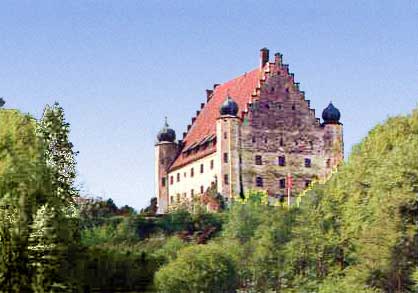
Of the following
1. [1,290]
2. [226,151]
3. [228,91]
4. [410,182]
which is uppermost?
[228,91]

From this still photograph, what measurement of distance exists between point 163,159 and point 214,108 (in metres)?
5.65

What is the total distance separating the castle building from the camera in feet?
277

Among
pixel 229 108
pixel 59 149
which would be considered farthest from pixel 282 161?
pixel 59 149

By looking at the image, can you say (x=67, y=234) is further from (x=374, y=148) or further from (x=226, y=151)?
(x=226, y=151)

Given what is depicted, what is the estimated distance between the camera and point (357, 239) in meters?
46.1

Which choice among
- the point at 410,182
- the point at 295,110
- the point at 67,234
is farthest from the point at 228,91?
the point at 67,234

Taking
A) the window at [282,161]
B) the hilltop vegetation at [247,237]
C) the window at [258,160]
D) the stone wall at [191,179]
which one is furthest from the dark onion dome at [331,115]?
the hilltop vegetation at [247,237]

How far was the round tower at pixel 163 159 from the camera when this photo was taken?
304 ft

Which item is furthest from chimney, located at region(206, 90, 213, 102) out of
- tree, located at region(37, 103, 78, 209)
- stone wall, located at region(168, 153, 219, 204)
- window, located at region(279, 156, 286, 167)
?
tree, located at region(37, 103, 78, 209)

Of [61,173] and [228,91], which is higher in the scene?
[228,91]

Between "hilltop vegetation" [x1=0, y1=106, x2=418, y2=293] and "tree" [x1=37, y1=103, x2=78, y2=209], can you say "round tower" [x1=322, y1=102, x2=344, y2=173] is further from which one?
"tree" [x1=37, y1=103, x2=78, y2=209]

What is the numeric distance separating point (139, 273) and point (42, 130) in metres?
10.8

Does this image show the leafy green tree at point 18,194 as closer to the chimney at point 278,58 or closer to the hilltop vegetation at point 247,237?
the hilltop vegetation at point 247,237

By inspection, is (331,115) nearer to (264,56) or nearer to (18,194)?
(264,56)
